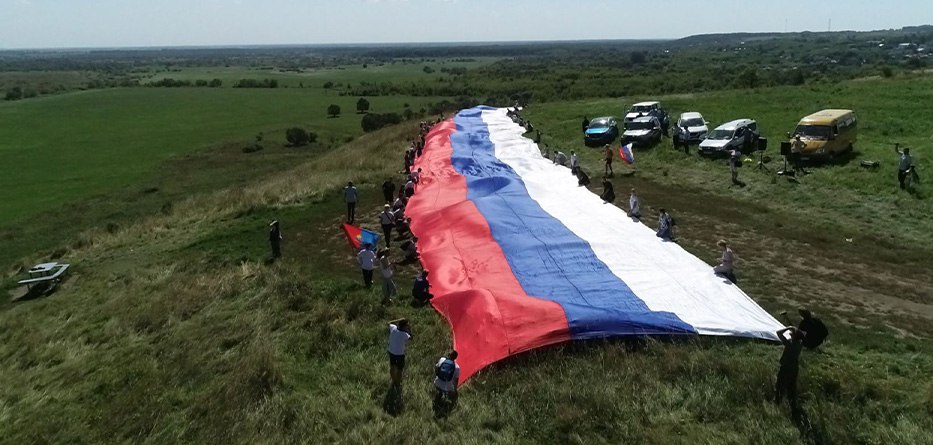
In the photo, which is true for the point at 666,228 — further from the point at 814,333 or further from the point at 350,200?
the point at 350,200

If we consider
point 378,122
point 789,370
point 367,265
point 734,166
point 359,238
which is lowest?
point 378,122

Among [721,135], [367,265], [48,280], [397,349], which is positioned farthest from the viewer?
[721,135]

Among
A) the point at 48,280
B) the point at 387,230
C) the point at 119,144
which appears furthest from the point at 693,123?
the point at 119,144

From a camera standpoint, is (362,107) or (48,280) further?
(362,107)

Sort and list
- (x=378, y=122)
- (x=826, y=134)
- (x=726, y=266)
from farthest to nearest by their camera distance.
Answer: (x=378, y=122), (x=826, y=134), (x=726, y=266)

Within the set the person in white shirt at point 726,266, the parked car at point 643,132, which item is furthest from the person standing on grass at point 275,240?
the parked car at point 643,132

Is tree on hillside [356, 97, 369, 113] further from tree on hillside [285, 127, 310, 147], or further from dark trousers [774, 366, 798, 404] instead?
dark trousers [774, 366, 798, 404]

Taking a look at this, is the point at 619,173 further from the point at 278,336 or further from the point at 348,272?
the point at 278,336

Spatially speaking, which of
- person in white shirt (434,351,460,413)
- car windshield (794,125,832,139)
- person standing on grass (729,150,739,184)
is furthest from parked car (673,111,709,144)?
person in white shirt (434,351,460,413)
